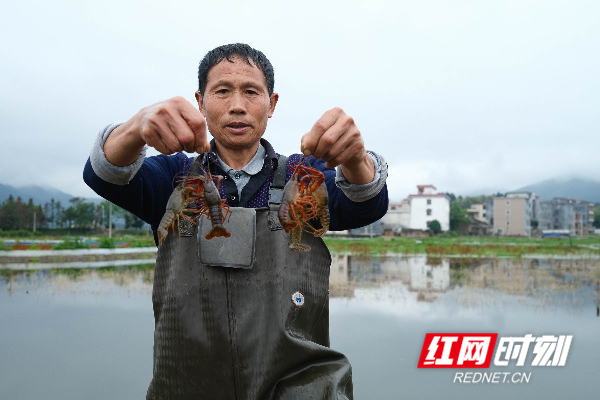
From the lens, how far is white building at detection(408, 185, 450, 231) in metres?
82.9

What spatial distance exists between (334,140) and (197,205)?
1.07m

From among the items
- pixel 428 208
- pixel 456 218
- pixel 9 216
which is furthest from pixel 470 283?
pixel 9 216

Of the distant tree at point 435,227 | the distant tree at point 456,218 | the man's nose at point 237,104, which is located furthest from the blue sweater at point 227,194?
the distant tree at point 456,218

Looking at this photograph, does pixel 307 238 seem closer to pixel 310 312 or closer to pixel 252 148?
pixel 310 312

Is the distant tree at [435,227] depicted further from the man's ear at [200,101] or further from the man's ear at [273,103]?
the man's ear at [200,101]

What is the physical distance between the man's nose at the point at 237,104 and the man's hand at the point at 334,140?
24.0 inches

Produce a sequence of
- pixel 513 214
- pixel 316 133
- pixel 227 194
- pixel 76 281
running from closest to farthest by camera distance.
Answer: pixel 316 133
pixel 227 194
pixel 76 281
pixel 513 214

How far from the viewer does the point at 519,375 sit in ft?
29.5

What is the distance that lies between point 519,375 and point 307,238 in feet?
29.0

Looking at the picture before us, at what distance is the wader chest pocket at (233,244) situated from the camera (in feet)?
8.11

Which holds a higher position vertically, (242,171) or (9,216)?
(242,171)

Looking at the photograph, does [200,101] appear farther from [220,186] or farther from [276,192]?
[276,192]

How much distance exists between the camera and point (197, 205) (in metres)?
2.58

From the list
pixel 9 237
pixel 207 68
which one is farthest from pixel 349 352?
pixel 9 237
